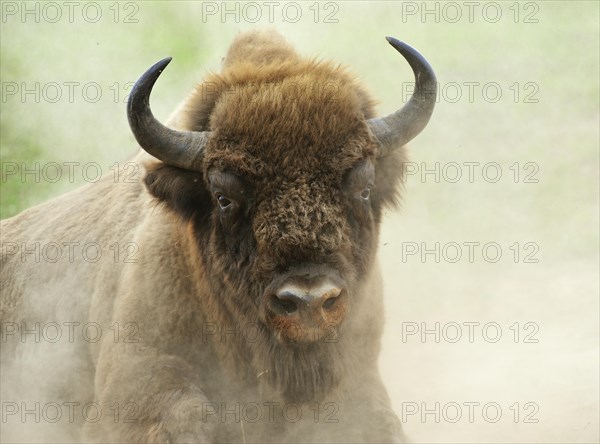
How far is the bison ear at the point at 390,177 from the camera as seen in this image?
5.36 metres

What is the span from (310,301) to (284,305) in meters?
0.23

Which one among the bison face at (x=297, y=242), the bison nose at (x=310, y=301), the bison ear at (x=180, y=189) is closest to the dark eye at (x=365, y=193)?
the bison face at (x=297, y=242)

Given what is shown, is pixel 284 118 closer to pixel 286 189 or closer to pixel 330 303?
pixel 286 189

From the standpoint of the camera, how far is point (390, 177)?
544cm

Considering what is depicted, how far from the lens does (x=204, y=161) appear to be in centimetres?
503

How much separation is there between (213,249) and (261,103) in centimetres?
85

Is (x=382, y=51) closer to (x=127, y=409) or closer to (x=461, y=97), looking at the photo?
(x=461, y=97)

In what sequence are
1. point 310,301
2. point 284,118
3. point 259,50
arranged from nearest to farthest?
point 310,301
point 284,118
point 259,50

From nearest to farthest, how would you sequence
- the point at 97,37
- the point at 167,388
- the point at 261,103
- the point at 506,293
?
the point at 261,103
the point at 167,388
the point at 506,293
the point at 97,37

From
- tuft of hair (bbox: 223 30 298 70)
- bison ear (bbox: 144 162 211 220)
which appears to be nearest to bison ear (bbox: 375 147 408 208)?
tuft of hair (bbox: 223 30 298 70)

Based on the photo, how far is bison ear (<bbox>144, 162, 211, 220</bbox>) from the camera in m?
5.21

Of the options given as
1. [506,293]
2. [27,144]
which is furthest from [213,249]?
[27,144]

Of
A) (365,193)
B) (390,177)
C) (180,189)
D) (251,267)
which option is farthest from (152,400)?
(390,177)

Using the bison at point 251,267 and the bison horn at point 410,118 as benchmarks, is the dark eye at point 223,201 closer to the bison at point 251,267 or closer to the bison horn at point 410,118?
the bison at point 251,267
